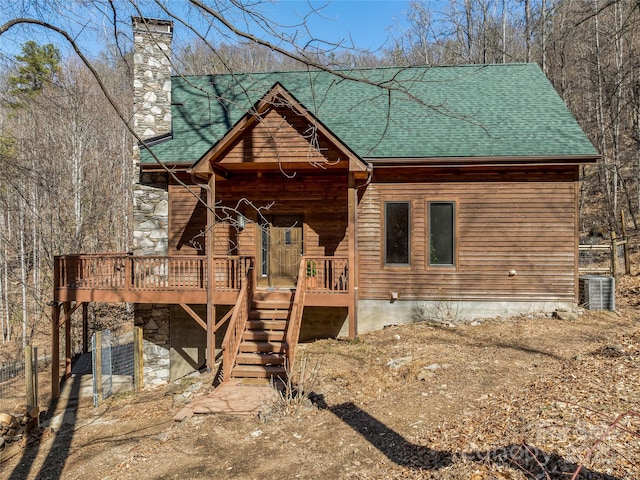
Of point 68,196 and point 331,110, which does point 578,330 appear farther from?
point 68,196

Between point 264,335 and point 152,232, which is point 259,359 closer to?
point 264,335

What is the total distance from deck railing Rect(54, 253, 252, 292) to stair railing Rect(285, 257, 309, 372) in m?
1.41

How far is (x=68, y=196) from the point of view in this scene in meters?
21.3

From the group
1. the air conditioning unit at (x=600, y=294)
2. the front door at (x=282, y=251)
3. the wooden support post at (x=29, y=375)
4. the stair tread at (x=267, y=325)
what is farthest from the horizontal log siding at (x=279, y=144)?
the air conditioning unit at (x=600, y=294)

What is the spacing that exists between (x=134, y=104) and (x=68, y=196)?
34.9ft

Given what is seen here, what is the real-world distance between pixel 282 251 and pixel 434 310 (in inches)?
174

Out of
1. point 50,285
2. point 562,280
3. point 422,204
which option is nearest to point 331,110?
point 422,204

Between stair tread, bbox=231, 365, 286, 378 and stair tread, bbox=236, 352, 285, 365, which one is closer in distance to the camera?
stair tread, bbox=231, 365, 286, 378

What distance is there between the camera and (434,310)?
12125mm

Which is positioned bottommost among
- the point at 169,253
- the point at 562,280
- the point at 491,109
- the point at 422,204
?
the point at 562,280

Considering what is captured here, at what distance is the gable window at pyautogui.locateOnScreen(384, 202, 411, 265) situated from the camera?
1227 centimetres

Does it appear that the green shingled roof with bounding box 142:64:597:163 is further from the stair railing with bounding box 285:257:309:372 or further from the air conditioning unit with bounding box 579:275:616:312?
the stair railing with bounding box 285:257:309:372

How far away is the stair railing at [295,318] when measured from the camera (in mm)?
8805

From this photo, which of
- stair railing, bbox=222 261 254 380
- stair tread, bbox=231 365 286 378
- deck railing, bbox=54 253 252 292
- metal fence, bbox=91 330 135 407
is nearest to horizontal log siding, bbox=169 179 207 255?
deck railing, bbox=54 253 252 292
